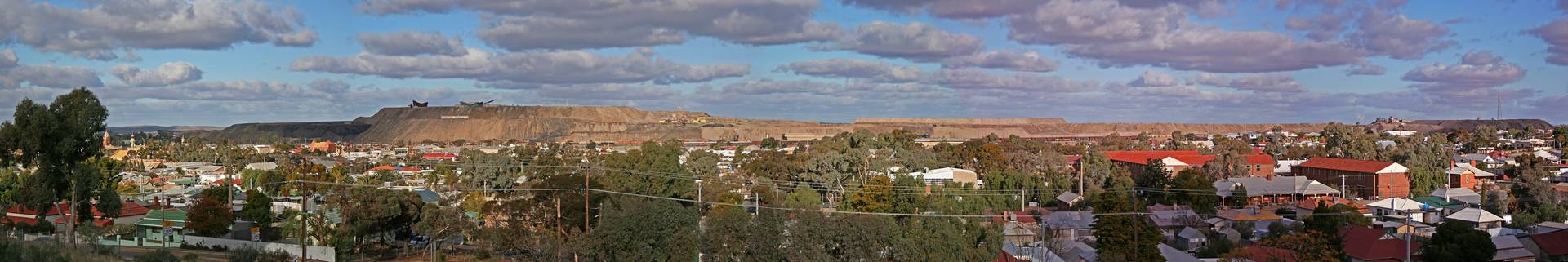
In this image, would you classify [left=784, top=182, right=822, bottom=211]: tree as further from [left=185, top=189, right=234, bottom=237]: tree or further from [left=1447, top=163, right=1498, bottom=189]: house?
[left=1447, top=163, right=1498, bottom=189]: house

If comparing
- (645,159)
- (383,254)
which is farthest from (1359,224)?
(383,254)

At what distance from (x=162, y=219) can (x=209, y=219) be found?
3149mm

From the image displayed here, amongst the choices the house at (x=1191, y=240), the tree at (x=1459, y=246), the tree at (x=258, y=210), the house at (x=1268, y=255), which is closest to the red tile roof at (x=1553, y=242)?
the tree at (x=1459, y=246)

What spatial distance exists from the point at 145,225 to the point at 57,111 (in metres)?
9.03

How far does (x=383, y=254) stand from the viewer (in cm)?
3922

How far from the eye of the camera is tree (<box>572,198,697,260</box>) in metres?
31.0

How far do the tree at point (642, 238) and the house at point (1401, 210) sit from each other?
29.9 meters

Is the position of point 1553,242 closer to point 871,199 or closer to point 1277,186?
point 871,199

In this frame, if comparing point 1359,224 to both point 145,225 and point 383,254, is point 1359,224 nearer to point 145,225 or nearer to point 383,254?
point 383,254

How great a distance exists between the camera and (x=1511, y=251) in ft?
112

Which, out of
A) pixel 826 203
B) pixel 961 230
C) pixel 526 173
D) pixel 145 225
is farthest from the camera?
pixel 526 173

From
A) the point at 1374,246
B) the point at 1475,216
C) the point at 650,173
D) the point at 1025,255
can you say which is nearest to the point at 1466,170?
the point at 1475,216

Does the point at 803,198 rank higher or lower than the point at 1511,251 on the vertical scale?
higher

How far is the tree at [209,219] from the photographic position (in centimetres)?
4106
